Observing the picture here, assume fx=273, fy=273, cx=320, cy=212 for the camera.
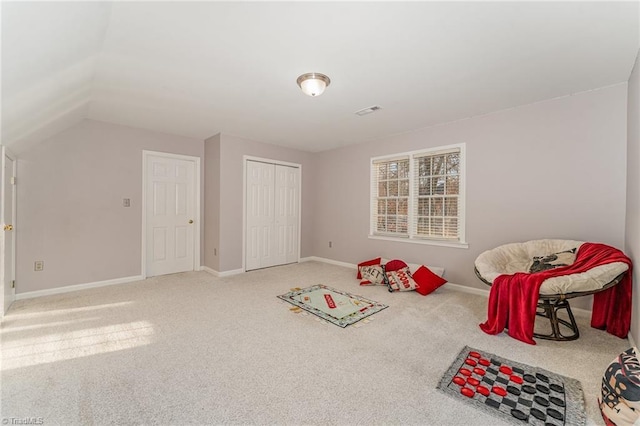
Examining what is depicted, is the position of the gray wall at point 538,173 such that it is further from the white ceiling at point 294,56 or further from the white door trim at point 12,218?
the white door trim at point 12,218

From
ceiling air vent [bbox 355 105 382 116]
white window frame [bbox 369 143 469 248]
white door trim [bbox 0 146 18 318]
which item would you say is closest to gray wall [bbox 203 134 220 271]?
white door trim [bbox 0 146 18 318]

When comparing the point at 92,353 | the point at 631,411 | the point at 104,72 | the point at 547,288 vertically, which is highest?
the point at 104,72

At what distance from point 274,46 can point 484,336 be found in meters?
3.19

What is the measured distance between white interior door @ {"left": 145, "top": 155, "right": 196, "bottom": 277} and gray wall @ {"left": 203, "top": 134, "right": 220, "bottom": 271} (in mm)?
236

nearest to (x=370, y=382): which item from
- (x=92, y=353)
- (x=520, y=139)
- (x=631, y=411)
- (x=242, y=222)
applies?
(x=631, y=411)

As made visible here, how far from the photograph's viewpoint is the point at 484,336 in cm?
259

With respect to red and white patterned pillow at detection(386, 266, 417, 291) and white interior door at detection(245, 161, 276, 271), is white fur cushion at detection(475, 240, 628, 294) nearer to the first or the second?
red and white patterned pillow at detection(386, 266, 417, 291)

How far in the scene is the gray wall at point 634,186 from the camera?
2250 mm

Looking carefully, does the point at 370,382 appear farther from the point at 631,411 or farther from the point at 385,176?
the point at 385,176

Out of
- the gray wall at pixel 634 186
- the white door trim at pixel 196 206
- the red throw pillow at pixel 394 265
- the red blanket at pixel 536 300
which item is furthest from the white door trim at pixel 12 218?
the gray wall at pixel 634 186

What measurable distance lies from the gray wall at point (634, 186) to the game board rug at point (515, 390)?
3.29 ft

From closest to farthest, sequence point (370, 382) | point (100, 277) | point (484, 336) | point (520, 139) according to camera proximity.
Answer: point (370, 382) → point (484, 336) → point (520, 139) → point (100, 277)

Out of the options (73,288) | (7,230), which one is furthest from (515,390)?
(73,288)

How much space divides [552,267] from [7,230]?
19.5 feet
